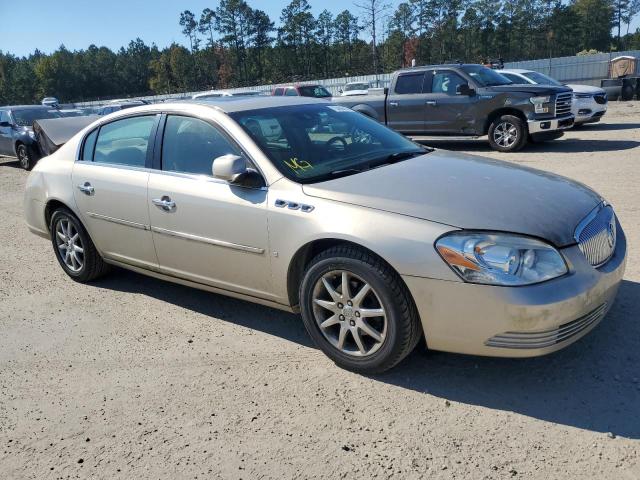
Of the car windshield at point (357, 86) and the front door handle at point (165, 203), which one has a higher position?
the car windshield at point (357, 86)

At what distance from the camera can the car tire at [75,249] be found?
507 centimetres

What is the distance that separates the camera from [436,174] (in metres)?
3.62

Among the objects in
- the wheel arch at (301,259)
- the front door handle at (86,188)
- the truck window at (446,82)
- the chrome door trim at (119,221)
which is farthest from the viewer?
the truck window at (446,82)

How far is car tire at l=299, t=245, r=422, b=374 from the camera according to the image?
121 inches

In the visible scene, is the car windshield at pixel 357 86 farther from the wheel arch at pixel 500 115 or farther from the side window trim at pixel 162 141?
the side window trim at pixel 162 141

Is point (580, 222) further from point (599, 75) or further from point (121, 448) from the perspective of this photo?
point (599, 75)

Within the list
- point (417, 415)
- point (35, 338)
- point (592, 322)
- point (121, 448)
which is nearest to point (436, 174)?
point (592, 322)

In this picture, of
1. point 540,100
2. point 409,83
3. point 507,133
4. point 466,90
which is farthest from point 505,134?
point 409,83

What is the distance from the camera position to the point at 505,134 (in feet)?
39.0

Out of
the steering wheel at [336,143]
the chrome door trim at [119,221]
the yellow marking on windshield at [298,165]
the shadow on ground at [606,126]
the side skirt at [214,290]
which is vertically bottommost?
the shadow on ground at [606,126]

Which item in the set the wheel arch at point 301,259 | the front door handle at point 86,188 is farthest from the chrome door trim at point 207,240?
the front door handle at point 86,188

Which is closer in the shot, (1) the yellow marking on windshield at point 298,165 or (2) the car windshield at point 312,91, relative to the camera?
(1) the yellow marking on windshield at point 298,165

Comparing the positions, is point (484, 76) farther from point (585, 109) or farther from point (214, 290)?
point (214, 290)

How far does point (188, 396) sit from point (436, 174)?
2015mm
